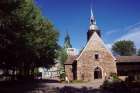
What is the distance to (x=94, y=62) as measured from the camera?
189 feet

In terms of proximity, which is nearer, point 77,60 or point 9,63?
point 9,63

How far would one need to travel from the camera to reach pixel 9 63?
132ft

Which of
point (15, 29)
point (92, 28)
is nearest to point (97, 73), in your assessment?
point (92, 28)

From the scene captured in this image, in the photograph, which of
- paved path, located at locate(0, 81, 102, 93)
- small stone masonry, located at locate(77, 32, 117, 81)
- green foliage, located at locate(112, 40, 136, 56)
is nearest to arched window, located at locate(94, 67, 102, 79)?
small stone masonry, located at locate(77, 32, 117, 81)

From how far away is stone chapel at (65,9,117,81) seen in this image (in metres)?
56.8

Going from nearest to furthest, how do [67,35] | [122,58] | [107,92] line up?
[107,92]
[122,58]
[67,35]

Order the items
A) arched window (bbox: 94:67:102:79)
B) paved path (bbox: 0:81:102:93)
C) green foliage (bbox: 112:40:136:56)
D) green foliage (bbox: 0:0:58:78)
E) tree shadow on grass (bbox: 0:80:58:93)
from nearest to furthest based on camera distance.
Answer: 1. green foliage (bbox: 0:0:58:78)
2. paved path (bbox: 0:81:102:93)
3. tree shadow on grass (bbox: 0:80:58:93)
4. arched window (bbox: 94:67:102:79)
5. green foliage (bbox: 112:40:136:56)

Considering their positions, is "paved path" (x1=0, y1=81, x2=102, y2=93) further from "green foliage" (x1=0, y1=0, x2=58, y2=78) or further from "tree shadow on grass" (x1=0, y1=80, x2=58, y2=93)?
"green foliage" (x1=0, y1=0, x2=58, y2=78)

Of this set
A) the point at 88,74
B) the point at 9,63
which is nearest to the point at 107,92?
the point at 9,63

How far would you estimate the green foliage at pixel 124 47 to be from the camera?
12988 cm

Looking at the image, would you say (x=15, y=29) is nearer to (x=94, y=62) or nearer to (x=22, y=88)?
(x=22, y=88)

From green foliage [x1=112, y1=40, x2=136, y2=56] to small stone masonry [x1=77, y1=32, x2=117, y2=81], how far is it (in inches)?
2897

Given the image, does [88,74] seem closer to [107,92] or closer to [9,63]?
[9,63]

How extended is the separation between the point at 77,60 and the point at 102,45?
21.4ft
